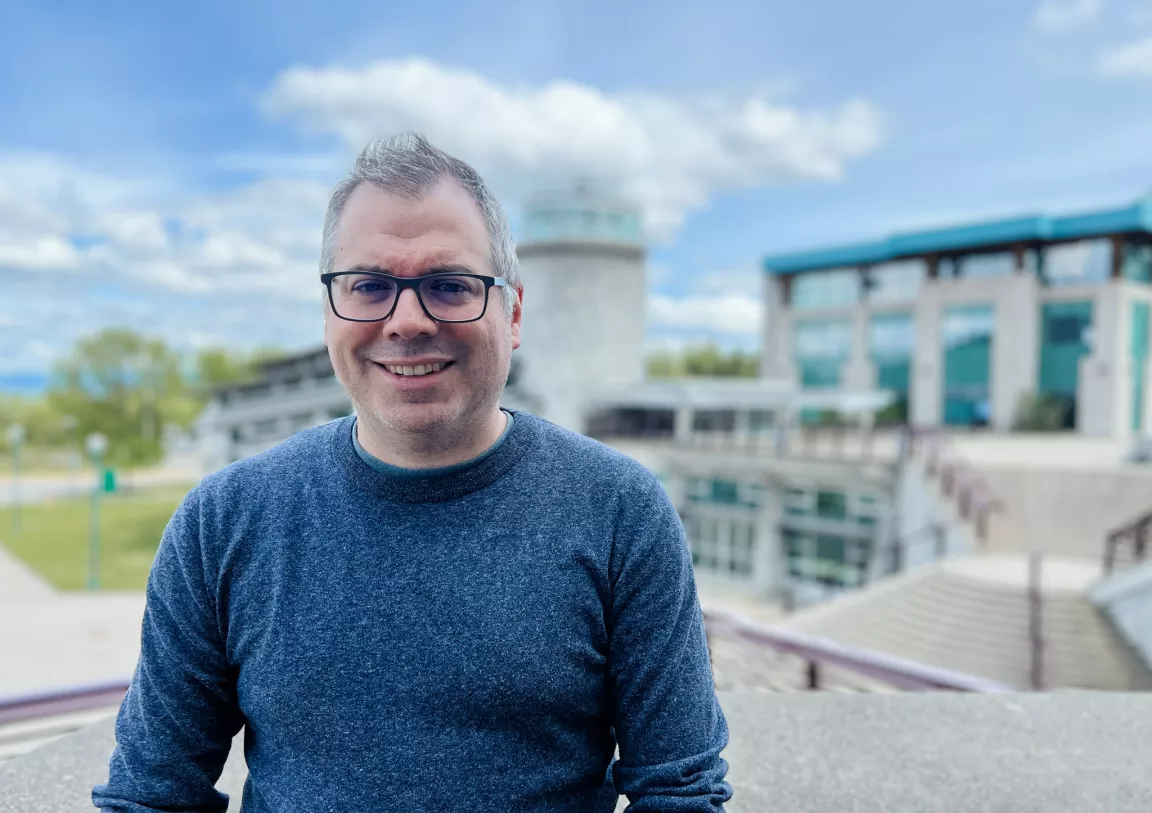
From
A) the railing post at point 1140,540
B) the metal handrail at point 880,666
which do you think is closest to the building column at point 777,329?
the railing post at point 1140,540

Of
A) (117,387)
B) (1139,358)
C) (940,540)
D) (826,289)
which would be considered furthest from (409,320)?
(117,387)

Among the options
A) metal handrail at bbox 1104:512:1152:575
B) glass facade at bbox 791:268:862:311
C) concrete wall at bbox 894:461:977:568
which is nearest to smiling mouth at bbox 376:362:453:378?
metal handrail at bbox 1104:512:1152:575

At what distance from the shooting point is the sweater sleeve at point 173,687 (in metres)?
1.64

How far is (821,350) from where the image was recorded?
4372cm

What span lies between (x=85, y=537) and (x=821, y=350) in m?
34.8

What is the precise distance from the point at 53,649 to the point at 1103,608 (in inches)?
644

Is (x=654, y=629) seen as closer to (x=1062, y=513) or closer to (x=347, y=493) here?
(x=347, y=493)

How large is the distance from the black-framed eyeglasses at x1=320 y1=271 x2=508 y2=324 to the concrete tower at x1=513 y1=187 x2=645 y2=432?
2792 centimetres

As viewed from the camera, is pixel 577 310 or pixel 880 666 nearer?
pixel 880 666

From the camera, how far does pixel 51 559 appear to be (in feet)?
81.9

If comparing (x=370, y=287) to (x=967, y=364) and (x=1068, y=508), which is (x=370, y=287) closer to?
(x=1068, y=508)

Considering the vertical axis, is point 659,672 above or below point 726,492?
above

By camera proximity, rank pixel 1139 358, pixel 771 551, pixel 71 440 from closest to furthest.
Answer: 1. pixel 771 551
2. pixel 1139 358
3. pixel 71 440

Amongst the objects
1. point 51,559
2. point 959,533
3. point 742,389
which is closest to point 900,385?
point 742,389
